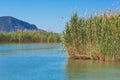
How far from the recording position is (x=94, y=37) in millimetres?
30797

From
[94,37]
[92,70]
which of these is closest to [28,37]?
[94,37]

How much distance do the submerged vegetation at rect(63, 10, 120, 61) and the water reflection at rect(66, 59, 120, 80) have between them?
1196 mm

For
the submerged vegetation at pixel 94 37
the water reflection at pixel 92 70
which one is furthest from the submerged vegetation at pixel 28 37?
the water reflection at pixel 92 70

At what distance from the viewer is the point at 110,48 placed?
29.5 metres

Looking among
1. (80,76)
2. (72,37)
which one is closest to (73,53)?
(72,37)

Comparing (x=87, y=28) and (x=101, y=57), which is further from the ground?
(x=87, y=28)

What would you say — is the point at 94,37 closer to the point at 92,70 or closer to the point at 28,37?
the point at 92,70

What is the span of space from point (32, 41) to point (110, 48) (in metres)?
58.0

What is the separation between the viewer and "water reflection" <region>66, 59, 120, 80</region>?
21.7 m

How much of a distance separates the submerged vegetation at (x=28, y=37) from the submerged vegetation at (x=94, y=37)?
48643 mm

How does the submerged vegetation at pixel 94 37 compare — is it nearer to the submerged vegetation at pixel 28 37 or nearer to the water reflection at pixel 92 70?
the water reflection at pixel 92 70

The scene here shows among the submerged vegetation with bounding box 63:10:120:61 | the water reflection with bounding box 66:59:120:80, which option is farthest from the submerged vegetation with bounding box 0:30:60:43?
the water reflection with bounding box 66:59:120:80

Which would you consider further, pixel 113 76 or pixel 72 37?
pixel 72 37

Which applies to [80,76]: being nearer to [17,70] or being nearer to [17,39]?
[17,70]
